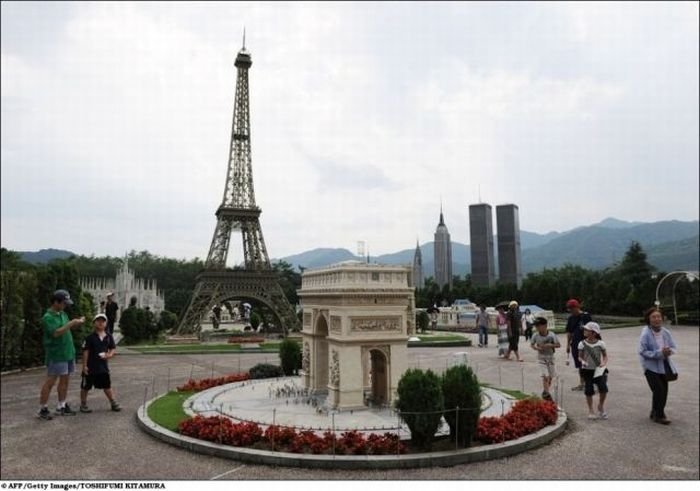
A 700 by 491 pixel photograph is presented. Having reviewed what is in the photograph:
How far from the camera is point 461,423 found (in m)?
13.1

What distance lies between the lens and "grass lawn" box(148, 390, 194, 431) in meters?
16.5

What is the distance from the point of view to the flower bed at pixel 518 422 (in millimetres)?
13547

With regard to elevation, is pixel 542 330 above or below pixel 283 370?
above

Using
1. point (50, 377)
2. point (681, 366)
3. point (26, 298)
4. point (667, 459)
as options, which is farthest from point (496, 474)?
point (26, 298)

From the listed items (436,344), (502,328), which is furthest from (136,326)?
(502,328)

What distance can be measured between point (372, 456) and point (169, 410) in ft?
31.9

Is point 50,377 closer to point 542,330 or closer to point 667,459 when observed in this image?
point 542,330

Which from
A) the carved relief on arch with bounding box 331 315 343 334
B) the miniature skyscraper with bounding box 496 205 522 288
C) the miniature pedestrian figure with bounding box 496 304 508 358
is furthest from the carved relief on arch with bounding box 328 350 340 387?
the miniature skyscraper with bounding box 496 205 522 288

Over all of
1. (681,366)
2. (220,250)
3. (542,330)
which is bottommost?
(681,366)

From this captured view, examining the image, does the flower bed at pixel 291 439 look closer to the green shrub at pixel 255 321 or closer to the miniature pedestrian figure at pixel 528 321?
the miniature pedestrian figure at pixel 528 321

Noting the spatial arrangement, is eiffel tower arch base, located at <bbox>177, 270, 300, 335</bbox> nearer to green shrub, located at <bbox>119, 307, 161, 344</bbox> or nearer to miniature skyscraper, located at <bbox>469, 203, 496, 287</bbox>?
green shrub, located at <bbox>119, 307, 161, 344</bbox>

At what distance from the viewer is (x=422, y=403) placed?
1281 centimetres

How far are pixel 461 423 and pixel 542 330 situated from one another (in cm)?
881

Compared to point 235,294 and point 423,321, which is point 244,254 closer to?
point 235,294
